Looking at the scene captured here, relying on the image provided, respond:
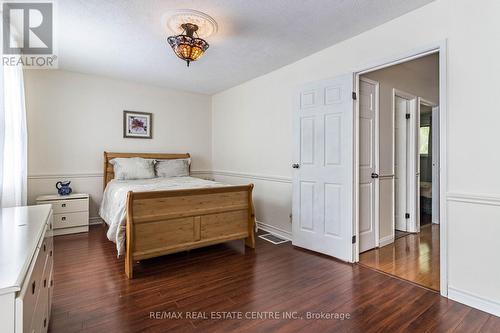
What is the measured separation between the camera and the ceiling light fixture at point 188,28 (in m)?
2.35

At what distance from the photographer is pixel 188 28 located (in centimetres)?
247

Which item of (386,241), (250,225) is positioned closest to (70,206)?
(250,225)

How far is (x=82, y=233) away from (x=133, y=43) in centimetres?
281

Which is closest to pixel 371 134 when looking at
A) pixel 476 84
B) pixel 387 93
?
pixel 387 93

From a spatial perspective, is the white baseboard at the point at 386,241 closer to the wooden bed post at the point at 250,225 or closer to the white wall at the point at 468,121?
the white wall at the point at 468,121

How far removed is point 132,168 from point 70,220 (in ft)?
3.68

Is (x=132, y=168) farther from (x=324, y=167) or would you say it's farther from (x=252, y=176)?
(x=324, y=167)

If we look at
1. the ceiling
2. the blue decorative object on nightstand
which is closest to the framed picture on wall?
the ceiling

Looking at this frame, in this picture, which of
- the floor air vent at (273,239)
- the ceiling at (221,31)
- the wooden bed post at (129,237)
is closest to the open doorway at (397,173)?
the ceiling at (221,31)

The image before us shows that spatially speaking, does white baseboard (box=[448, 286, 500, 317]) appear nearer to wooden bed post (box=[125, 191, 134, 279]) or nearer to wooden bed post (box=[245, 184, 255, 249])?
wooden bed post (box=[245, 184, 255, 249])

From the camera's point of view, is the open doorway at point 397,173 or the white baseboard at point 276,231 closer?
the open doorway at point 397,173

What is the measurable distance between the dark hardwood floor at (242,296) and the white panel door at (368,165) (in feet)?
1.98

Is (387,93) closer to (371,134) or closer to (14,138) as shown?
(371,134)

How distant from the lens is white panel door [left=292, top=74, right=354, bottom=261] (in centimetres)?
289
